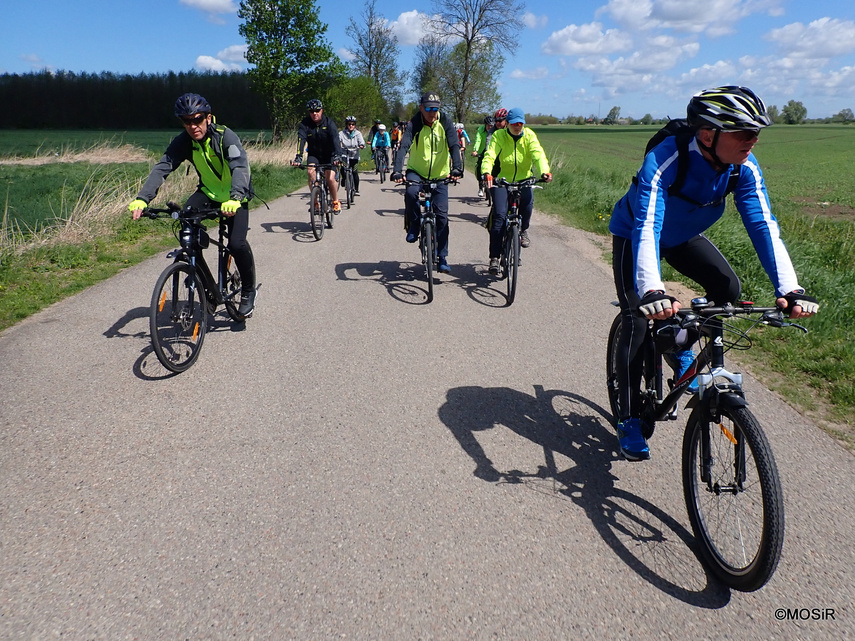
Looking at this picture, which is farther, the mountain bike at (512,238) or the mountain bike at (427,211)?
the mountain bike at (427,211)

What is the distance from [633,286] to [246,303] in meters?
3.75

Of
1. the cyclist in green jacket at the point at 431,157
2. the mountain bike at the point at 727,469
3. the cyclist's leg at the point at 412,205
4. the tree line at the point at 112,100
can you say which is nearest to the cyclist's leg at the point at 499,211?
the cyclist in green jacket at the point at 431,157

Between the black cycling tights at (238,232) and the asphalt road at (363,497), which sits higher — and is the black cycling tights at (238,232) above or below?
above

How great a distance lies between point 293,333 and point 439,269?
2473 mm

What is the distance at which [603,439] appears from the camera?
3617 mm

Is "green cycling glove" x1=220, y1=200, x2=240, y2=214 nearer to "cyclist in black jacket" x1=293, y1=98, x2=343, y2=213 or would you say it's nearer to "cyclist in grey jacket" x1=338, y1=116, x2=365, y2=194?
"cyclist in black jacket" x1=293, y1=98, x2=343, y2=213

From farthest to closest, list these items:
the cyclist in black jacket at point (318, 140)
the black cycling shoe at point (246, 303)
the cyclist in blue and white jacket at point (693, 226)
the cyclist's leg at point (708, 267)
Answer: the cyclist in black jacket at point (318, 140) → the black cycling shoe at point (246, 303) → the cyclist's leg at point (708, 267) → the cyclist in blue and white jacket at point (693, 226)

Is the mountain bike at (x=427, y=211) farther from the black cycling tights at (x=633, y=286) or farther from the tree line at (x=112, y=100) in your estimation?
the tree line at (x=112, y=100)

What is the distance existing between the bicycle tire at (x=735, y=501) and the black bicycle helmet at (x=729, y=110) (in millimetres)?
1222

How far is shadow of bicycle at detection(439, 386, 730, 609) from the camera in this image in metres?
2.49

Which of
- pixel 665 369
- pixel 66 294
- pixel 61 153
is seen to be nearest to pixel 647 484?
pixel 665 369

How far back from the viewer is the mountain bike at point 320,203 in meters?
9.93

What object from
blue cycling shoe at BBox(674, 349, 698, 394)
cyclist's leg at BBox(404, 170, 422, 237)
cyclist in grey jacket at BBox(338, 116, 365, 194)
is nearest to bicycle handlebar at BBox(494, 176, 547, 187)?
cyclist's leg at BBox(404, 170, 422, 237)

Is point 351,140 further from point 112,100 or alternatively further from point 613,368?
point 112,100
